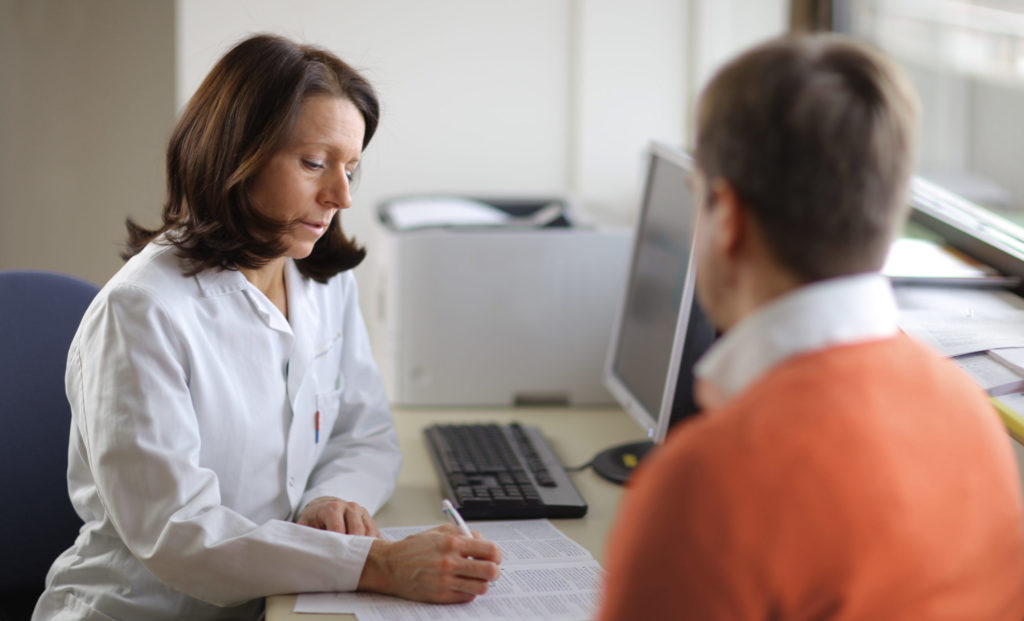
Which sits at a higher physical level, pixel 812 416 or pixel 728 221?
pixel 728 221

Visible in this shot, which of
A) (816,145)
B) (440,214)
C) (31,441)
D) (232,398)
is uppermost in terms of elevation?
(816,145)

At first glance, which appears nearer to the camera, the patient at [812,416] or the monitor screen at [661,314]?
the patient at [812,416]

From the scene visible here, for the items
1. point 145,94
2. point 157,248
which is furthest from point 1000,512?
point 145,94

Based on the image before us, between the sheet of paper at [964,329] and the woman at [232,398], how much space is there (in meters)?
0.66

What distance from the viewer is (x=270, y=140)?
1.26 meters

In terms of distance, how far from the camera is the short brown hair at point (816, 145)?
0.62 meters

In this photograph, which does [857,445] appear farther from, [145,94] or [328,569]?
[145,94]

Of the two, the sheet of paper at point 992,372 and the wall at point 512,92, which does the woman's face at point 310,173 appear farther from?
the wall at point 512,92

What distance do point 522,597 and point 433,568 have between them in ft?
0.35

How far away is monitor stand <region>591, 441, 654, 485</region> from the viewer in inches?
62.1

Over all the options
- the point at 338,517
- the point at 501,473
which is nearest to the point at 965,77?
the point at 501,473

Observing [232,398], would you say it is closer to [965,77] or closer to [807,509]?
[807,509]

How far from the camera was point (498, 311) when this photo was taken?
1992 millimetres

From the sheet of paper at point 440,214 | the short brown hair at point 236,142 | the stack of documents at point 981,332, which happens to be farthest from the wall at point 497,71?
the short brown hair at point 236,142
